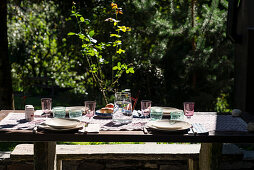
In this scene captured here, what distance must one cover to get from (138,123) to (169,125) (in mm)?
252

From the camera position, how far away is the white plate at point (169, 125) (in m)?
2.02

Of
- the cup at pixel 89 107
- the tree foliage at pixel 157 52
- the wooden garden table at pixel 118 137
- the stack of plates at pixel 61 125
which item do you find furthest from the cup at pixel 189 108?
the tree foliage at pixel 157 52

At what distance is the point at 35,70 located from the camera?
6672 mm

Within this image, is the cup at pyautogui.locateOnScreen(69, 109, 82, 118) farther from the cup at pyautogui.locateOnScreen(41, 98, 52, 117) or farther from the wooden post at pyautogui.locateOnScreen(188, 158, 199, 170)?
the wooden post at pyautogui.locateOnScreen(188, 158, 199, 170)

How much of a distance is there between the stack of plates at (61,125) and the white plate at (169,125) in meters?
0.44

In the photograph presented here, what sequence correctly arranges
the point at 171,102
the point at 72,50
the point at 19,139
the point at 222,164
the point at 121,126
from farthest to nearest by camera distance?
the point at 72,50 → the point at 171,102 → the point at 222,164 → the point at 121,126 → the point at 19,139

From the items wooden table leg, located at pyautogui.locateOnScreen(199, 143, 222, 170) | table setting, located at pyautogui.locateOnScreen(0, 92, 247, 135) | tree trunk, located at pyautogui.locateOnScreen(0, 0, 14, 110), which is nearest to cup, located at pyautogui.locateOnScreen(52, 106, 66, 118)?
table setting, located at pyautogui.locateOnScreen(0, 92, 247, 135)

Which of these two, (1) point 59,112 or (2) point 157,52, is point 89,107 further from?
(2) point 157,52

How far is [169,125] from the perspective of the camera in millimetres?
2078

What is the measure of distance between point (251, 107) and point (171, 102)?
1442mm

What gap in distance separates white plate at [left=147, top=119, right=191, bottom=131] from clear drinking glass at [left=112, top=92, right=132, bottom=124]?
187mm

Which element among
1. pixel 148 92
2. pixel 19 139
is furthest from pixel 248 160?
pixel 148 92

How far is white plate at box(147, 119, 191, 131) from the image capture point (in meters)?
2.02

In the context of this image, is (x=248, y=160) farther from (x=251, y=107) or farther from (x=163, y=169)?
(x=251, y=107)
